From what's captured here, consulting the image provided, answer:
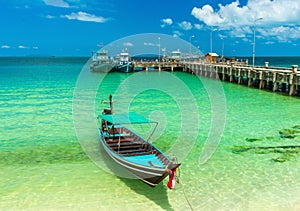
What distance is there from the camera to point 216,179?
10750mm

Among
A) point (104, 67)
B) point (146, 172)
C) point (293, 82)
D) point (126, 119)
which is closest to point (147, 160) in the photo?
point (146, 172)

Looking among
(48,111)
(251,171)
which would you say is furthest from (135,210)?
(48,111)

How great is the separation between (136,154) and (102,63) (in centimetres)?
6168

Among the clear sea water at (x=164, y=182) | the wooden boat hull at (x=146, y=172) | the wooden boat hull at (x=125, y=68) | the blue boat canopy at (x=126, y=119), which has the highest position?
the wooden boat hull at (x=125, y=68)

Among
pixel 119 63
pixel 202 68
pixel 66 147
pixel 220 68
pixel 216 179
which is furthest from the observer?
pixel 119 63

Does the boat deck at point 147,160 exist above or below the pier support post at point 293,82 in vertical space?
below

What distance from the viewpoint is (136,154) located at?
1095cm

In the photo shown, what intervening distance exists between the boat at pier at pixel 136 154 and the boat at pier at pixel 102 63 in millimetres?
52667

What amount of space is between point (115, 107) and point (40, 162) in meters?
13.5

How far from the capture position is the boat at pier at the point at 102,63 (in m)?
66.4

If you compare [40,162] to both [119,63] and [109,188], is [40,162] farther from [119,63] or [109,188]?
[119,63]

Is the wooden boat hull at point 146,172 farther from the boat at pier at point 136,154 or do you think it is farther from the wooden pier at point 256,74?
the wooden pier at point 256,74

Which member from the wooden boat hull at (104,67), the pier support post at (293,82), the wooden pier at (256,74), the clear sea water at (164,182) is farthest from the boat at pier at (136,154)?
the wooden boat hull at (104,67)

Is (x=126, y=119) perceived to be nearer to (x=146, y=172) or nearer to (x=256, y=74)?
(x=146, y=172)
